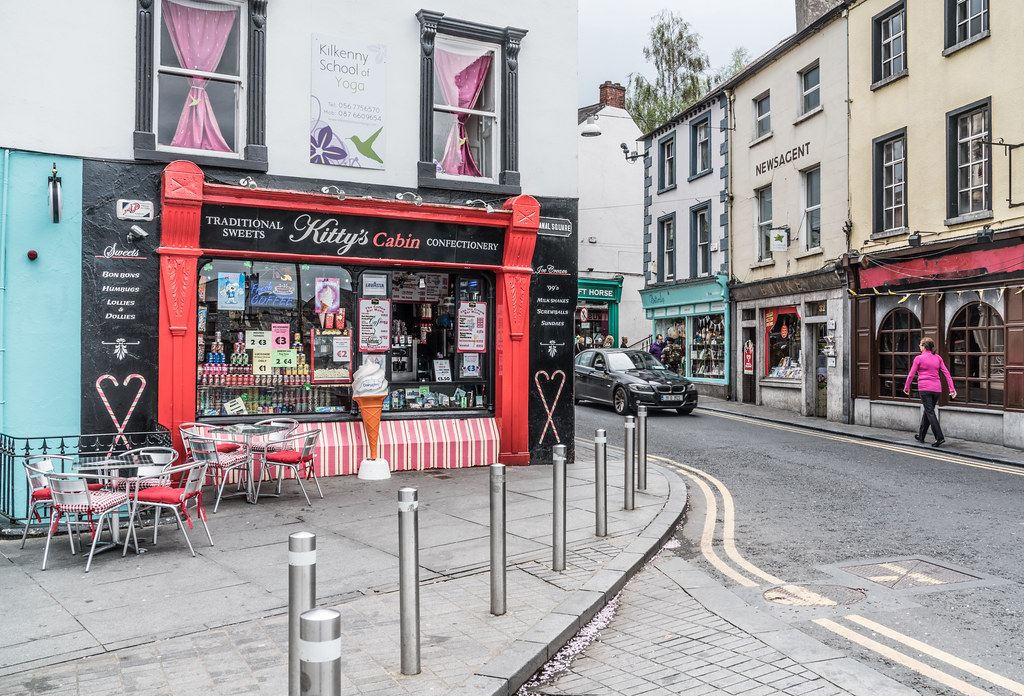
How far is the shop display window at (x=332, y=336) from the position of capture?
9.78 metres

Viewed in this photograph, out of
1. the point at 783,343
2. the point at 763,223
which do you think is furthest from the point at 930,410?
the point at 763,223

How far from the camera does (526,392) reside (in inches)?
440

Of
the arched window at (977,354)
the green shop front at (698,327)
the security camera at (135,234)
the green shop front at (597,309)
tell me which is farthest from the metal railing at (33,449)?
the green shop front at (597,309)

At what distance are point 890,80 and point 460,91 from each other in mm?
10741

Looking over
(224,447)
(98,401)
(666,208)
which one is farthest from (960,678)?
(666,208)

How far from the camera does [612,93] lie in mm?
35969

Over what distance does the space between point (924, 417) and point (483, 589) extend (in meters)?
11.7

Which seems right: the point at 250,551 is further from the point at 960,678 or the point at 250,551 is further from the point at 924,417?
the point at 924,417

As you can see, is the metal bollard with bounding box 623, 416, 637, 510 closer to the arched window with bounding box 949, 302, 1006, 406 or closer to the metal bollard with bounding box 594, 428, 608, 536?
the metal bollard with bounding box 594, 428, 608, 536

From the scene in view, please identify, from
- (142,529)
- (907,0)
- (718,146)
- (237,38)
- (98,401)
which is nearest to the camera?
(142,529)

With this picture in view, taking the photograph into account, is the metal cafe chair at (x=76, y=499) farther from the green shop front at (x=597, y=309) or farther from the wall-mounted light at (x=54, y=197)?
the green shop front at (x=597, y=309)

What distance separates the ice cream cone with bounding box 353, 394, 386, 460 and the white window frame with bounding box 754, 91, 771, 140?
1637 centimetres

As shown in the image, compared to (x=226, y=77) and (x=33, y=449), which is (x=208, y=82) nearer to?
(x=226, y=77)

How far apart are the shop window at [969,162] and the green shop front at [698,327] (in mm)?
8778
